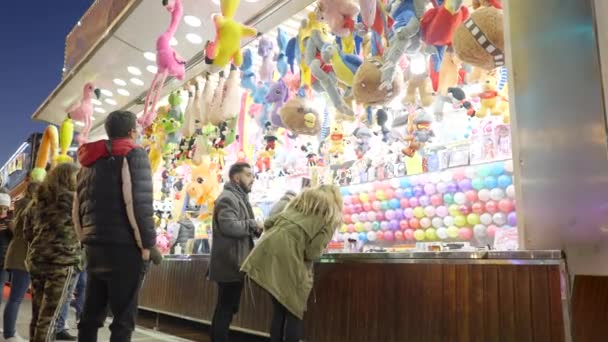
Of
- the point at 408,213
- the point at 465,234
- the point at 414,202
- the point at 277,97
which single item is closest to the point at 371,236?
the point at 408,213

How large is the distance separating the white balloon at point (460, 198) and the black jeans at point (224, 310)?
224 cm

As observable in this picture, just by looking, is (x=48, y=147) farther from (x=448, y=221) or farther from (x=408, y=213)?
(x=448, y=221)

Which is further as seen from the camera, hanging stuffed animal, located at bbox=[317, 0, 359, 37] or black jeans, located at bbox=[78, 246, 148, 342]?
hanging stuffed animal, located at bbox=[317, 0, 359, 37]

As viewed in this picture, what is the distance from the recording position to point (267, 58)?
4.65 metres

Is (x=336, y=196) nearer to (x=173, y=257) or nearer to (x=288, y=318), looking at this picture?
(x=288, y=318)

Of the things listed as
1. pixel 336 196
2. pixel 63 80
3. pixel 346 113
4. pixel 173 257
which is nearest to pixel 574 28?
pixel 336 196

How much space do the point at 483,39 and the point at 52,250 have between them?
9.85ft

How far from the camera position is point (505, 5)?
2.44 m

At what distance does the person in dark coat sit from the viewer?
3090 millimetres

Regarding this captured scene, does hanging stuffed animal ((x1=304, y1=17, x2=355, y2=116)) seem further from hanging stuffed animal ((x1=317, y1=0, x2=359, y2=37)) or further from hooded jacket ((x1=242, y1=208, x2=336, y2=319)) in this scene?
hooded jacket ((x1=242, y1=208, x2=336, y2=319))

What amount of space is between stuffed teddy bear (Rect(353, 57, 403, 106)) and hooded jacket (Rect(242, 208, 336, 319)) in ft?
3.36

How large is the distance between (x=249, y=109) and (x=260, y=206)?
Result: 1.38m

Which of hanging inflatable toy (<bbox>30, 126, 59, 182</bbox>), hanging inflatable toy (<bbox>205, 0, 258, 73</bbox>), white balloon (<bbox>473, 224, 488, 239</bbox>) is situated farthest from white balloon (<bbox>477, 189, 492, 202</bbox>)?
hanging inflatable toy (<bbox>30, 126, 59, 182</bbox>)

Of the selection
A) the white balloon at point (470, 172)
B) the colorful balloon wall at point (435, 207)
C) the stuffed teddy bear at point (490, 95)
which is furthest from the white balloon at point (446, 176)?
the stuffed teddy bear at point (490, 95)
